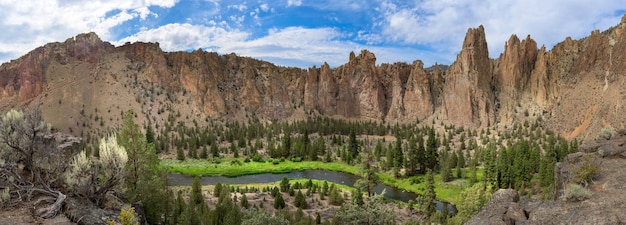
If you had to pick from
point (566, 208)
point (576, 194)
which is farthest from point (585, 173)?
point (566, 208)

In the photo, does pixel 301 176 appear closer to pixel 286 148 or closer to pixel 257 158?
pixel 257 158

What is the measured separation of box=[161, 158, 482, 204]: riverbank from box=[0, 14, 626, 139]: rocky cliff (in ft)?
119

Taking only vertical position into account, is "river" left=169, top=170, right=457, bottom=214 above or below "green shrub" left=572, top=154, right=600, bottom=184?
below

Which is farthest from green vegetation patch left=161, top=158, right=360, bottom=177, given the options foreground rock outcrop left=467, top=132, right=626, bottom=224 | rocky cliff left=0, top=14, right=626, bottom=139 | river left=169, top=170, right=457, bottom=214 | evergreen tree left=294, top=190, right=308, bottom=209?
foreground rock outcrop left=467, top=132, right=626, bottom=224

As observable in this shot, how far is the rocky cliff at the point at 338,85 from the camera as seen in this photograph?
97625 millimetres

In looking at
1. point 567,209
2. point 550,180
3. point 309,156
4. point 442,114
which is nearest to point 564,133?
point 442,114

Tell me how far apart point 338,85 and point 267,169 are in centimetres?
6151

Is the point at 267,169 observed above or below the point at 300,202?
below

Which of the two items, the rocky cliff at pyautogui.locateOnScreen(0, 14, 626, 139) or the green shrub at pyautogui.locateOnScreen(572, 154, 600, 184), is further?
the rocky cliff at pyautogui.locateOnScreen(0, 14, 626, 139)

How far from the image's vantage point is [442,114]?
117938 millimetres

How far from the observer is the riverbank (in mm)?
67562

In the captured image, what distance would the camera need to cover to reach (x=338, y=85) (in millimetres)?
136375

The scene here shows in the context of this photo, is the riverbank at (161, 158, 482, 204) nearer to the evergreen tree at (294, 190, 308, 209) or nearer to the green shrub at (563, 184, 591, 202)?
the evergreen tree at (294, 190, 308, 209)

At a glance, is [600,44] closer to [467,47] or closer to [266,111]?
[467,47]
